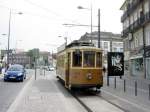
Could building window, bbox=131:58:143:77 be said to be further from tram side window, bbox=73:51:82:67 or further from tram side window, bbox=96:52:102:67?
tram side window, bbox=73:51:82:67

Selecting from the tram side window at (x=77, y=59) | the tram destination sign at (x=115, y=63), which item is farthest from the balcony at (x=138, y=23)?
the tram side window at (x=77, y=59)

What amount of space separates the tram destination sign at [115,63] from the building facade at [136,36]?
70.4 feet

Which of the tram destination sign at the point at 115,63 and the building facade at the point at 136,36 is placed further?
the building facade at the point at 136,36

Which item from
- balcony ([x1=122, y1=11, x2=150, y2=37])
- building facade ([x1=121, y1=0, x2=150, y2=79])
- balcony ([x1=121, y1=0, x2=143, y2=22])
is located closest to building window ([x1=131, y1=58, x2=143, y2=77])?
building facade ([x1=121, y1=0, x2=150, y2=79])

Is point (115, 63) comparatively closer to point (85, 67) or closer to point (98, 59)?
point (98, 59)

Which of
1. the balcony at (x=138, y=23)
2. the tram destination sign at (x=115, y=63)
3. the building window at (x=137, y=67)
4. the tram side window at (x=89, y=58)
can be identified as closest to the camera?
the tram side window at (x=89, y=58)

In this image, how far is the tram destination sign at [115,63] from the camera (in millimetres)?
27083

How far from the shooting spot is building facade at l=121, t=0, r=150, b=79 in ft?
164

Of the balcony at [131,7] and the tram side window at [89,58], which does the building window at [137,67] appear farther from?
the tram side window at [89,58]

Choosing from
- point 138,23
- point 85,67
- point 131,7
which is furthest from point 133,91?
point 131,7

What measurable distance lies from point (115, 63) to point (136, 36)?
30169 millimetres

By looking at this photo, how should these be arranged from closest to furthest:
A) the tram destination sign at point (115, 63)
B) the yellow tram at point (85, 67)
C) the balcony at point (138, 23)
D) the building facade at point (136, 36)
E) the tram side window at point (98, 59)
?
the yellow tram at point (85, 67)
the tram side window at point (98, 59)
the tram destination sign at point (115, 63)
the balcony at point (138, 23)
the building facade at point (136, 36)

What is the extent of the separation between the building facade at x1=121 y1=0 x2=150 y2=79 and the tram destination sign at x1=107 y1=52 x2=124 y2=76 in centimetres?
2145

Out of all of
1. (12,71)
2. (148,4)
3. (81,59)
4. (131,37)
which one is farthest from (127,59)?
(81,59)
